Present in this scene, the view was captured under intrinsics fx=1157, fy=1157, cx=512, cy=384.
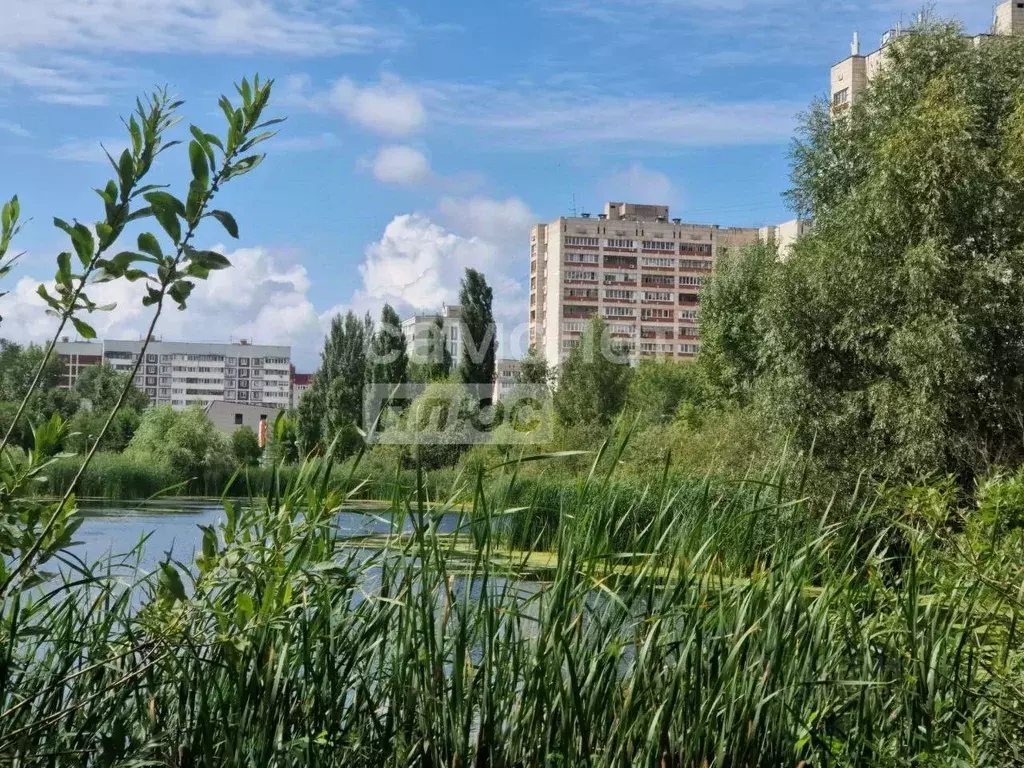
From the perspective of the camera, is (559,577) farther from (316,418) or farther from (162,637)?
(316,418)

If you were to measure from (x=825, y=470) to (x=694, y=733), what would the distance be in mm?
12707

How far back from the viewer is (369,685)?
2.71m

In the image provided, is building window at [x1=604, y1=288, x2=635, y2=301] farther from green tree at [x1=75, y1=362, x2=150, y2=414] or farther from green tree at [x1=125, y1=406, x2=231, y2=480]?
green tree at [x1=125, y1=406, x2=231, y2=480]

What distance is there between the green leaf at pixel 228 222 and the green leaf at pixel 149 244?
108 mm

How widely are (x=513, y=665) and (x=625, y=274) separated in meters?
81.4

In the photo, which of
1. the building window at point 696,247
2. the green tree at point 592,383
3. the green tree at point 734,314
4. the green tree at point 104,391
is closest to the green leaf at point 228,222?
the green tree at point 734,314

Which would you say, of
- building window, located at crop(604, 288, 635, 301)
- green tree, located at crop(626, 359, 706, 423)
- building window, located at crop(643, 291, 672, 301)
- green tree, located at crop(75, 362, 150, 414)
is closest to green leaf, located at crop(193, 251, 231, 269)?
green tree, located at crop(626, 359, 706, 423)

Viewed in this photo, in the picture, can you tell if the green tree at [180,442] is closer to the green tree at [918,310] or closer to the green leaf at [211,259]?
the green tree at [918,310]

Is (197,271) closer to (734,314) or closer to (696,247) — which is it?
(734,314)

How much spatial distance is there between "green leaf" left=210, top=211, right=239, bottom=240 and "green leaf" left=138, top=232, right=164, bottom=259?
0.36ft

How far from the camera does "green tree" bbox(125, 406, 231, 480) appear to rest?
33406 millimetres

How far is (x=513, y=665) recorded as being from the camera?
106 inches

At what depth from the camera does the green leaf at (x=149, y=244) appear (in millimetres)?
1789

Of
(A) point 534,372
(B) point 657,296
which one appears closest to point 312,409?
(A) point 534,372
